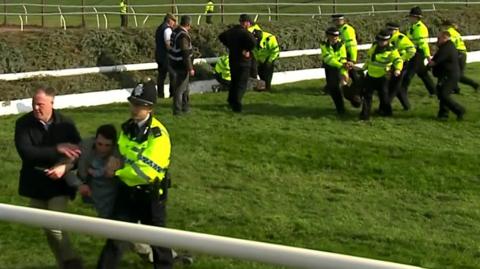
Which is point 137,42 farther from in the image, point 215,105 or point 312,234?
point 312,234

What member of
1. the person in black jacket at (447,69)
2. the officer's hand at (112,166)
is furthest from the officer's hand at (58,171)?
the person in black jacket at (447,69)

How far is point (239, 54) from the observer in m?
14.6

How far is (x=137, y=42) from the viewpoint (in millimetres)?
19031

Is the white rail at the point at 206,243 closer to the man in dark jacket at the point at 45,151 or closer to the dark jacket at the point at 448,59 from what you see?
the man in dark jacket at the point at 45,151

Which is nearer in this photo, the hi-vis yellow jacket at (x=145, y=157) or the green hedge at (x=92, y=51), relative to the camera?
the hi-vis yellow jacket at (x=145, y=157)

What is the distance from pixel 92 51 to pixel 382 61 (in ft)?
22.9

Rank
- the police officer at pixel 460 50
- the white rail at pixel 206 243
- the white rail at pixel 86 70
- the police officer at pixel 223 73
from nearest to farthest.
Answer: the white rail at pixel 206 243 → the police officer at pixel 460 50 → the white rail at pixel 86 70 → the police officer at pixel 223 73

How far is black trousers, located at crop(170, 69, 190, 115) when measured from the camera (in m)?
14.2

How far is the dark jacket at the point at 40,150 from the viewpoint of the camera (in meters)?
6.23

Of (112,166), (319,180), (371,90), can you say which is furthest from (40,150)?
(371,90)

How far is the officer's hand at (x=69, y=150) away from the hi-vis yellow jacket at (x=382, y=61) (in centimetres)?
882

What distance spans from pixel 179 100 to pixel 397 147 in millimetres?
4001

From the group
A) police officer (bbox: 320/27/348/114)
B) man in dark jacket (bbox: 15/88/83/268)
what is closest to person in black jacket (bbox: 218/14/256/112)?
police officer (bbox: 320/27/348/114)

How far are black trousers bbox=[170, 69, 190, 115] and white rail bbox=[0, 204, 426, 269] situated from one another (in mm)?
11184
